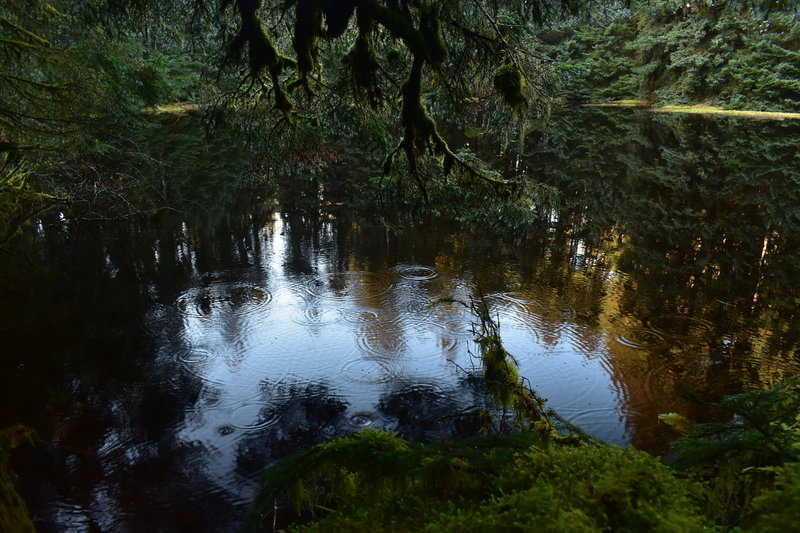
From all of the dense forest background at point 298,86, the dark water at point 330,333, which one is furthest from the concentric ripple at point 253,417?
the dense forest background at point 298,86

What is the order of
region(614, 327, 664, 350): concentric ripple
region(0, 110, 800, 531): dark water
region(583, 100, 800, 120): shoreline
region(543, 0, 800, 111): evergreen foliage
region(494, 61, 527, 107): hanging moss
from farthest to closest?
region(583, 100, 800, 120): shoreline → region(543, 0, 800, 111): evergreen foliage → region(614, 327, 664, 350): concentric ripple → region(0, 110, 800, 531): dark water → region(494, 61, 527, 107): hanging moss

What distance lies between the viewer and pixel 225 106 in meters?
6.83

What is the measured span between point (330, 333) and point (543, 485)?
786cm

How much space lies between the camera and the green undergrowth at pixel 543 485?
0.90m

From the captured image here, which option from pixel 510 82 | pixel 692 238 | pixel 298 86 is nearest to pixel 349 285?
pixel 298 86

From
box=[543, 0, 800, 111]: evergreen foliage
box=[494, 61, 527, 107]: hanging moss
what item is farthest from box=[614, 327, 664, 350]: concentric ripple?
box=[543, 0, 800, 111]: evergreen foliage

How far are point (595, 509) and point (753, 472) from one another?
90cm

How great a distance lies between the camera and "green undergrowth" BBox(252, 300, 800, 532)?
2.94ft

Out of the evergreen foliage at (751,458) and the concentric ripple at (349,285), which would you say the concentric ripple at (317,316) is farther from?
the evergreen foliage at (751,458)

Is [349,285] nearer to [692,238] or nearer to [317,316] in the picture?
[317,316]

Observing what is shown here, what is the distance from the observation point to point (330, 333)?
870cm

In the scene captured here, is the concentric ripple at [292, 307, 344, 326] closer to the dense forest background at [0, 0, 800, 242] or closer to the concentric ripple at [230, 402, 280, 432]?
the concentric ripple at [230, 402, 280, 432]

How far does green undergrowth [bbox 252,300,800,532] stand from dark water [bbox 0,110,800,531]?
12.3 ft

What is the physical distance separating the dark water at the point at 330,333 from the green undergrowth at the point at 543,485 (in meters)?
3.76
